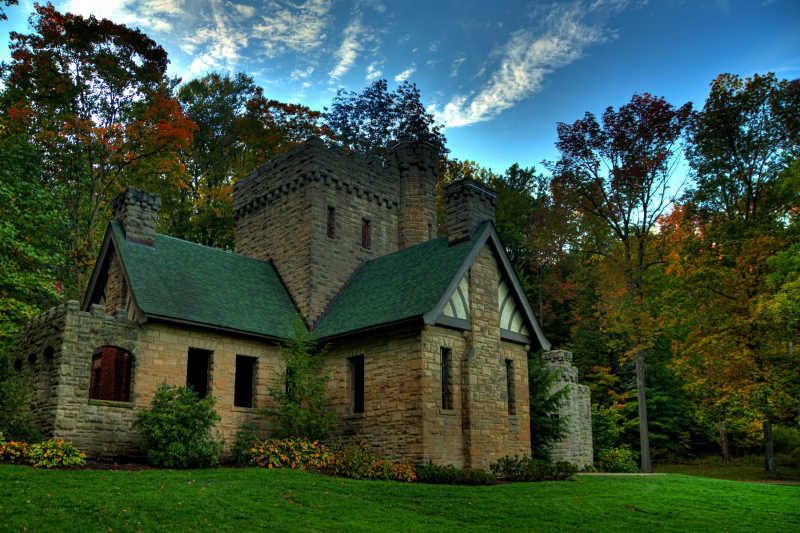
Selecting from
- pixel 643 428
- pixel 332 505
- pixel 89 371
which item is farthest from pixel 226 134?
pixel 332 505

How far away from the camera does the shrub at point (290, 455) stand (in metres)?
16.5

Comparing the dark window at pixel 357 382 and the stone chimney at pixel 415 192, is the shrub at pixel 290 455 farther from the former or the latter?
the stone chimney at pixel 415 192

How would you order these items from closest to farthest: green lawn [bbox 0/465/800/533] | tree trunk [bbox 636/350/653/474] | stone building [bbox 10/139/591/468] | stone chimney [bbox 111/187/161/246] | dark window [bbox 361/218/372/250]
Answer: green lawn [bbox 0/465/800/533] → stone building [bbox 10/139/591/468] → stone chimney [bbox 111/187/161/246] → tree trunk [bbox 636/350/653/474] → dark window [bbox 361/218/372/250]

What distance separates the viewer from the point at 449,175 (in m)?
41.5

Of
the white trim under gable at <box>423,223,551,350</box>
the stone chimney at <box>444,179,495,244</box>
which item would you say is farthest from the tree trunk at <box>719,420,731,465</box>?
the stone chimney at <box>444,179,495,244</box>

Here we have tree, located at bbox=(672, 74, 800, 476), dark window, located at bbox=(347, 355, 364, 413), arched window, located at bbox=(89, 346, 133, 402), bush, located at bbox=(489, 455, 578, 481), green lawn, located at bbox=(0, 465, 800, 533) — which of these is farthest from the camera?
tree, located at bbox=(672, 74, 800, 476)

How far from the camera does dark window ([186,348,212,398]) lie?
18453 millimetres

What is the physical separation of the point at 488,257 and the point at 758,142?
1332cm

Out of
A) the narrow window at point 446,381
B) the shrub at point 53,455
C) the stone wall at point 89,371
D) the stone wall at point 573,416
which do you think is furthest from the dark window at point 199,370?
the stone wall at point 573,416

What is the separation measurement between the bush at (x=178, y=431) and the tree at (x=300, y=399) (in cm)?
236

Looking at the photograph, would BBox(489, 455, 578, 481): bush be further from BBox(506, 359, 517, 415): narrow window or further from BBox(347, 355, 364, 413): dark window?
BBox(347, 355, 364, 413): dark window

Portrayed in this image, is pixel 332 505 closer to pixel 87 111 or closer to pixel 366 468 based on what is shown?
pixel 366 468

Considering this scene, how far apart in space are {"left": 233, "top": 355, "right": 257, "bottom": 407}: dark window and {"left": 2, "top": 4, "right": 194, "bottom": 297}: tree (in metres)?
10.0

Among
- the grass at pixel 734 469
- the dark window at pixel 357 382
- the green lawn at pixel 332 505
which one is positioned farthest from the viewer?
the grass at pixel 734 469
